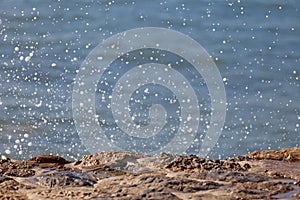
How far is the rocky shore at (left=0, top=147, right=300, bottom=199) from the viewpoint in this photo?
425 centimetres

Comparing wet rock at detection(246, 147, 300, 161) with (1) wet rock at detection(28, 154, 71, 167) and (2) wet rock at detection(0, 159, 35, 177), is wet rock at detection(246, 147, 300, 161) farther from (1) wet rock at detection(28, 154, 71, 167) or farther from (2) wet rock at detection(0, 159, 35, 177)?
(2) wet rock at detection(0, 159, 35, 177)

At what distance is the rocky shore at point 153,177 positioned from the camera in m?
4.25

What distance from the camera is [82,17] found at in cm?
1250

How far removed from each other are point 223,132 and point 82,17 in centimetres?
391

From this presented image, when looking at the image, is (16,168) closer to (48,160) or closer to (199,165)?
(48,160)

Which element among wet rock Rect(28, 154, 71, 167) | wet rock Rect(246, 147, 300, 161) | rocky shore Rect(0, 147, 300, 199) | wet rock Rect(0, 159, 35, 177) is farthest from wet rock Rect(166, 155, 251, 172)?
wet rock Rect(0, 159, 35, 177)

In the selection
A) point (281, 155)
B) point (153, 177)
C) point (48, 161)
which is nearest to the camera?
point (153, 177)

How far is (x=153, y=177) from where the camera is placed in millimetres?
4391

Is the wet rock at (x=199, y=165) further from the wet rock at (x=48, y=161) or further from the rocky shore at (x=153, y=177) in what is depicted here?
the wet rock at (x=48, y=161)

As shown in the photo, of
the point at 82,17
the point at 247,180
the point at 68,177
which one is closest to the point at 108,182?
the point at 68,177

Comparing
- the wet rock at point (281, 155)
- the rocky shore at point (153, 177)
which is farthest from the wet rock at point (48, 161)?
the wet rock at point (281, 155)

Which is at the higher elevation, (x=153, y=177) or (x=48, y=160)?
(x=48, y=160)

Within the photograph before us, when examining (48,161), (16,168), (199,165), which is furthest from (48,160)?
(199,165)

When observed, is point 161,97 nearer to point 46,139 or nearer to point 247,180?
point 46,139
